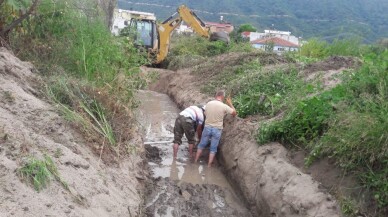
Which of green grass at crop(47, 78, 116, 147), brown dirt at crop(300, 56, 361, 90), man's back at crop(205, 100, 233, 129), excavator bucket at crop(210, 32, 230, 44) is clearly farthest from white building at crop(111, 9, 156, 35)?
brown dirt at crop(300, 56, 361, 90)

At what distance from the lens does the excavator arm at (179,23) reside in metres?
19.8

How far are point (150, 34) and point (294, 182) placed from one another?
15479 mm

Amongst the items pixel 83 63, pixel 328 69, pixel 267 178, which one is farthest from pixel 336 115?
pixel 328 69

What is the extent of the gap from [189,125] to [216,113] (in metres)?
0.70

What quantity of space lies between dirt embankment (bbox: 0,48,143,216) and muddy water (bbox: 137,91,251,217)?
21.3 inches

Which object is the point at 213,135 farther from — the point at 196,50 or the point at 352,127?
the point at 196,50

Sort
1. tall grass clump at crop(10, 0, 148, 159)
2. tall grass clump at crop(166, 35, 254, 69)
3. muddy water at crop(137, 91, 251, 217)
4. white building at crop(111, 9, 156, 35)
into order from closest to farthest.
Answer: muddy water at crop(137, 91, 251, 217) → tall grass clump at crop(10, 0, 148, 159) → white building at crop(111, 9, 156, 35) → tall grass clump at crop(166, 35, 254, 69)

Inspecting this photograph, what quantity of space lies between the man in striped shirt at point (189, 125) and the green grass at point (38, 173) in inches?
193

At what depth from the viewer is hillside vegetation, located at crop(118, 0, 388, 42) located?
75.0m

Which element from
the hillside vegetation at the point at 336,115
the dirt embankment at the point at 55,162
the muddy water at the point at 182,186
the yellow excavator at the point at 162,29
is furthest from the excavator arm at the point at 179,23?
the dirt embankment at the point at 55,162

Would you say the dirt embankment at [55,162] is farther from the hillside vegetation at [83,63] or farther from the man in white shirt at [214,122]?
the man in white shirt at [214,122]

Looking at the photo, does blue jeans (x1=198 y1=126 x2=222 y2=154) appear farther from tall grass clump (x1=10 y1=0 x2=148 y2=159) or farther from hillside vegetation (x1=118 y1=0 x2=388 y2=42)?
hillside vegetation (x1=118 y1=0 x2=388 y2=42)

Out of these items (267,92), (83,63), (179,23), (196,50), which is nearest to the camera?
(83,63)

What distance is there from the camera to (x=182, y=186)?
329 inches
